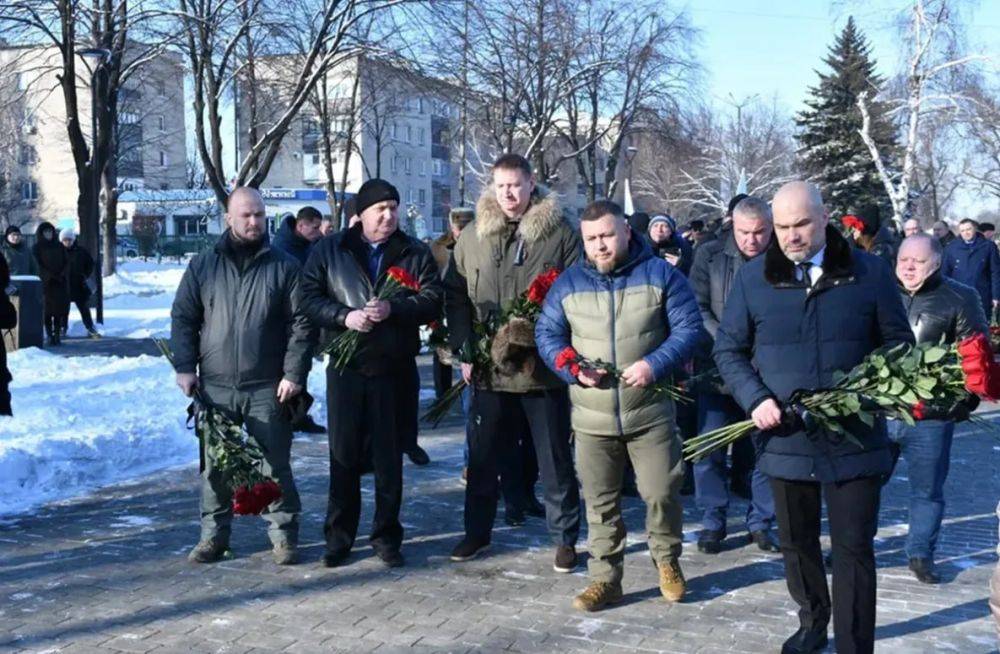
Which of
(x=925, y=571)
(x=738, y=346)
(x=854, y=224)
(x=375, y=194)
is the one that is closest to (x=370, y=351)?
(x=375, y=194)

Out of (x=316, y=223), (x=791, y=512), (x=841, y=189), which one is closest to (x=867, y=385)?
(x=791, y=512)

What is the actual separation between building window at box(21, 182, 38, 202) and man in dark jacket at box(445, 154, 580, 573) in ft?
250

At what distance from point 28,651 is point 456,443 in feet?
18.0

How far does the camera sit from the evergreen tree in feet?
153

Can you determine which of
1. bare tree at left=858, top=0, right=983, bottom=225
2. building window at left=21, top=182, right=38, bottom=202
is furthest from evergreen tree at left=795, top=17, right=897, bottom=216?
building window at left=21, top=182, right=38, bottom=202

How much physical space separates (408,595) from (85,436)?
14.5ft

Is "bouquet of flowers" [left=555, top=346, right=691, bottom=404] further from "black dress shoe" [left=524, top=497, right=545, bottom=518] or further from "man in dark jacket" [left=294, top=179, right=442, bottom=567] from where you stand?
"black dress shoe" [left=524, top=497, right=545, bottom=518]

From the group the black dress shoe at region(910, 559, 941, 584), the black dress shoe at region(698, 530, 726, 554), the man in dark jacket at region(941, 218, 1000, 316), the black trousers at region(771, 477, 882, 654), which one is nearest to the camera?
the black trousers at region(771, 477, 882, 654)

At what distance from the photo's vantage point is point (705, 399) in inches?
276

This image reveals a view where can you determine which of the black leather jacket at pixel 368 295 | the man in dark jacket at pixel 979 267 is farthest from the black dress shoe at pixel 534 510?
the man in dark jacket at pixel 979 267

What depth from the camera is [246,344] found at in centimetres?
622

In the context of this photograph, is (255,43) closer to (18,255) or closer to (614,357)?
(18,255)

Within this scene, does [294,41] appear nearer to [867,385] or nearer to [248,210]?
[248,210]

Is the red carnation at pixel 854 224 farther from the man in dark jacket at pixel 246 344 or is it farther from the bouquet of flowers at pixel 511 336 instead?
the man in dark jacket at pixel 246 344
